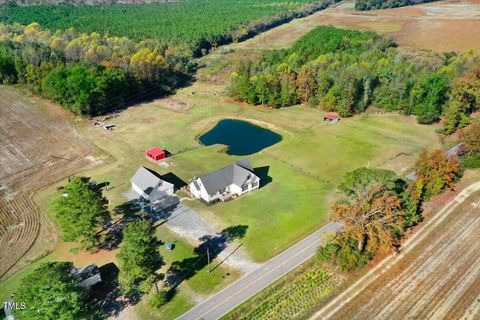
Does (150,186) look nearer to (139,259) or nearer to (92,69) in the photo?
(139,259)

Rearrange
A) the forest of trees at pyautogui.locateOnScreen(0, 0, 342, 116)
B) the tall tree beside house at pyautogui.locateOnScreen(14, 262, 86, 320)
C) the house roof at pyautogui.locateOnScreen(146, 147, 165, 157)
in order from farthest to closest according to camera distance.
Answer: the forest of trees at pyautogui.locateOnScreen(0, 0, 342, 116), the house roof at pyautogui.locateOnScreen(146, 147, 165, 157), the tall tree beside house at pyautogui.locateOnScreen(14, 262, 86, 320)

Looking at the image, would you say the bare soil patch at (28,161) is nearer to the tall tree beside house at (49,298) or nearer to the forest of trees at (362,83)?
the tall tree beside house at (49,298)

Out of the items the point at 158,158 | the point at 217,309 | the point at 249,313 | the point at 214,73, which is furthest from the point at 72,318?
the point at 214,73

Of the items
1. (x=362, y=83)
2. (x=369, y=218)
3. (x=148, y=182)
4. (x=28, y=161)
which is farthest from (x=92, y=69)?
(x=369, y=218)

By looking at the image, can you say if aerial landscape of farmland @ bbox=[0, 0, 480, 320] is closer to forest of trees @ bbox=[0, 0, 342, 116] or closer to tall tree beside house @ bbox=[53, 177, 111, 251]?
tall tree beside house @ bbox=[53, 177, 111, 251]

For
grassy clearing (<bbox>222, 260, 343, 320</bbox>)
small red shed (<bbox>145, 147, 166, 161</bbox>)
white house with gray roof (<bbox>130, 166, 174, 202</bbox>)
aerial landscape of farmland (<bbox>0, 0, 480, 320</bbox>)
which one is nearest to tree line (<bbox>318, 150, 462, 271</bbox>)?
aerial landscape of farmland (<bbox>0, 0, 480, 320</bbox>)
